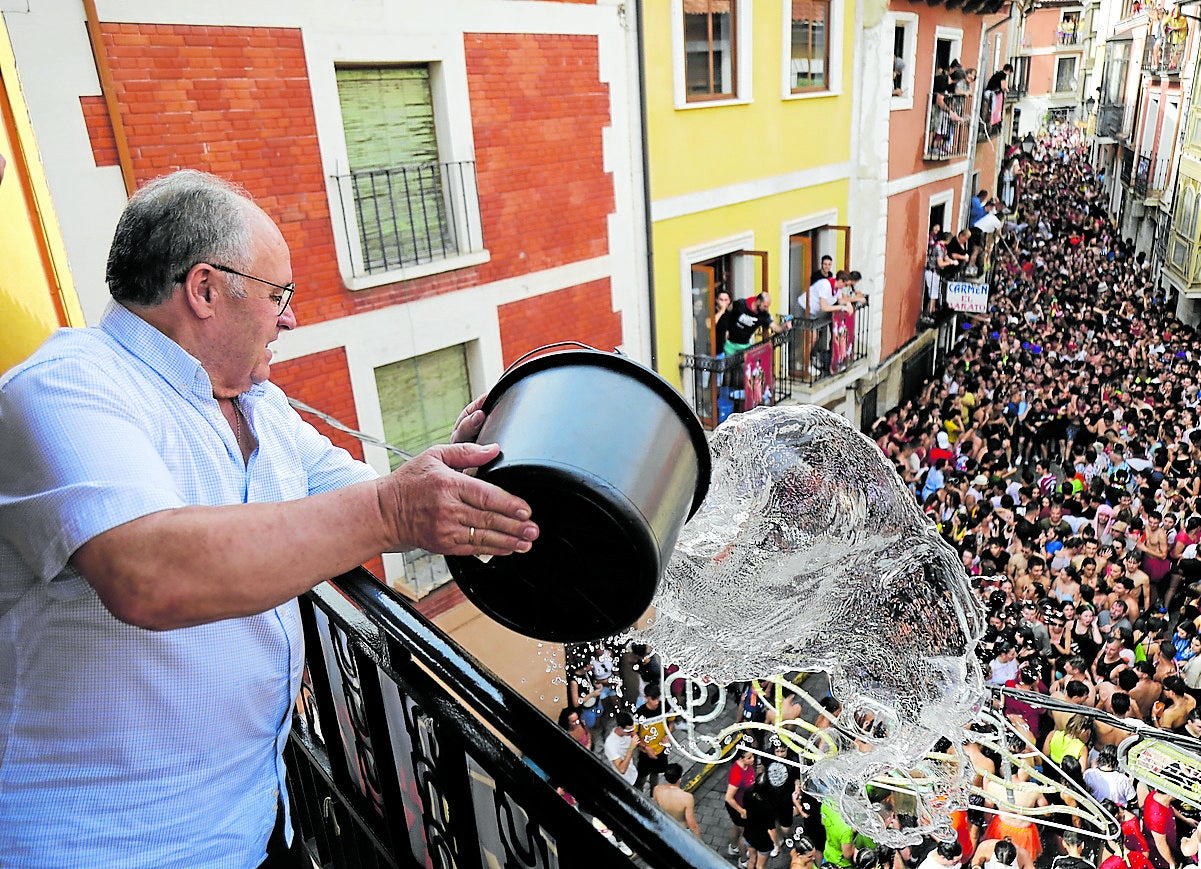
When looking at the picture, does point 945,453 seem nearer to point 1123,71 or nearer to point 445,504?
point 445,504

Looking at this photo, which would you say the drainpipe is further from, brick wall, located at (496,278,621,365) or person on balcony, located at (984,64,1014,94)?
person on balcony, located at (984,64,1014,94)

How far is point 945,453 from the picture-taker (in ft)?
39.9

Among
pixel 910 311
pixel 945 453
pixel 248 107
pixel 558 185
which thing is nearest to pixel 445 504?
pixel 248 107

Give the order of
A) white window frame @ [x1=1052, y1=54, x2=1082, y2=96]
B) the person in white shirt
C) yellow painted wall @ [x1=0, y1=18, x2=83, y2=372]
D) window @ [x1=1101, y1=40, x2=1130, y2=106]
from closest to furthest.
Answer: yellow painted wall @ [x1=0, y1=18, x2=83, y2=372]
the person in white shirt
window @ [x1=1101, y1=40, x2=1130, y2=106]
white window frame @ [x1=1052, y1=54, x2=1082, y2=96]

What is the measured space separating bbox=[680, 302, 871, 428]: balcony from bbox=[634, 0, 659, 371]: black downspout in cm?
77

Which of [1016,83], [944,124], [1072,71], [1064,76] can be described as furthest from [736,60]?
[1072,71]

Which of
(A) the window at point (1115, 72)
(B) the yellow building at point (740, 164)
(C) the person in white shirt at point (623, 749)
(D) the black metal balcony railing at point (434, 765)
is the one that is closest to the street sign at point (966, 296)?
(B) the yellow building at point (740, 164)

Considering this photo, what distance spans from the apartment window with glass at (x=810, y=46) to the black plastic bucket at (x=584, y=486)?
40.1ft

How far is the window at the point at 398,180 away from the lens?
24.7 ft

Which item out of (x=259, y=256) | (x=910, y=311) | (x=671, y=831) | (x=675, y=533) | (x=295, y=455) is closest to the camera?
(x=671, y=831)

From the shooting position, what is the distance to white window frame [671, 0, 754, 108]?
10.2 metres

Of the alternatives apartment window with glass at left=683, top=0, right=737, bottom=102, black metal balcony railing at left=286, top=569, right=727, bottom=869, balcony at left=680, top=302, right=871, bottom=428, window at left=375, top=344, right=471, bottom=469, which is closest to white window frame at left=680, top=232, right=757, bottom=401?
balcony at left=680, top=302, right=871, bottom=428

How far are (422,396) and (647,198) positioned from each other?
3.84 metres

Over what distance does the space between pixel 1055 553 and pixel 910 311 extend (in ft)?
30.3
